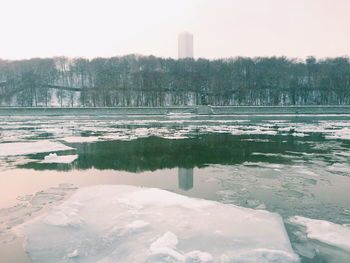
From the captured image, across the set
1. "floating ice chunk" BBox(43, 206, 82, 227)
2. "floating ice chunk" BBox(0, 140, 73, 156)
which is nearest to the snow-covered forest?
"floating ice chunk" BBox(0, 140, 73, 156)

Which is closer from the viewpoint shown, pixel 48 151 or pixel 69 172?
pixel 69 172

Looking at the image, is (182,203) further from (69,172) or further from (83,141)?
(83,141)

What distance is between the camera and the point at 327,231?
517 cm

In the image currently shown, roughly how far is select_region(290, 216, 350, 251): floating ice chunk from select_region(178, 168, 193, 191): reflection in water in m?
2.96

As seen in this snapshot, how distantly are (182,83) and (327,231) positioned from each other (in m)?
58.5

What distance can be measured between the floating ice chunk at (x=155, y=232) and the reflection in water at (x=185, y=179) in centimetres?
109

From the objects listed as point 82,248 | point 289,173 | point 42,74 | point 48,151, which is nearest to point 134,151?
point 48,151

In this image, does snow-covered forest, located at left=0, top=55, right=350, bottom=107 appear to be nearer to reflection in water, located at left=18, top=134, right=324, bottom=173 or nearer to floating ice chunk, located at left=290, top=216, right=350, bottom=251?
reflection in water, located at left=18, top=134, right=324, bottom=173

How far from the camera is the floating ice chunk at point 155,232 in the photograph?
4.28 m

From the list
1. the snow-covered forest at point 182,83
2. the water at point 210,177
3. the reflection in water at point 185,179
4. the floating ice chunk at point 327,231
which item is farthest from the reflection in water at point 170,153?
the snow-covered forest at point 182,83

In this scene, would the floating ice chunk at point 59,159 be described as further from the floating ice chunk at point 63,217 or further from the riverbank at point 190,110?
the riverbank at point 190,110

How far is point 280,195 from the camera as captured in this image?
7.32 meters

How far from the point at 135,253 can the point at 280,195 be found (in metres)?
4.22

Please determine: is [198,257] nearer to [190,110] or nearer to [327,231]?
[327,231]
